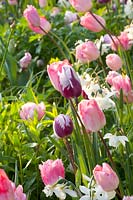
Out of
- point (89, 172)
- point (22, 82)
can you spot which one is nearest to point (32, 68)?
point (22, 82)

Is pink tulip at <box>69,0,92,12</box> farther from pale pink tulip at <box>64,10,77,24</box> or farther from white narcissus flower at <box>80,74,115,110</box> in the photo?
pale pink tulip at <box>64,10,77,24</box>

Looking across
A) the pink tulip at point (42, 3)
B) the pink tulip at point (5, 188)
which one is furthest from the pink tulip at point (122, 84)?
the pink tulip at point (42, 3)

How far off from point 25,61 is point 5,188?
1623 mm

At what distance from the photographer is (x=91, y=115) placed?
1.37 m

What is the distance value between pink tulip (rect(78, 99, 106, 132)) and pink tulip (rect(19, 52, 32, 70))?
1391mm

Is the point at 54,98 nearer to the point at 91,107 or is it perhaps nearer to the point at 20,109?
the point at 20,109

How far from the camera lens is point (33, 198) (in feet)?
5.86

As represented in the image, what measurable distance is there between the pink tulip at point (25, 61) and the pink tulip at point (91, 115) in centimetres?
139

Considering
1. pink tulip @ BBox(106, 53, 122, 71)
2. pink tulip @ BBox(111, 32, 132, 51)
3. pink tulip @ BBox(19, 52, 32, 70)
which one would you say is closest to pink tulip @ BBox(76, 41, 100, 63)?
pink tulip @ BBox(106, 53, 122, 71)

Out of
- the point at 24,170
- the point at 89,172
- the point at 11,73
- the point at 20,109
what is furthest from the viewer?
the point at 11,73

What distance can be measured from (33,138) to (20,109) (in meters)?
0.24

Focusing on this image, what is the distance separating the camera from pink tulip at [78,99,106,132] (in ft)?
4.49

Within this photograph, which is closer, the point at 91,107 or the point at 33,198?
the point at 91,107

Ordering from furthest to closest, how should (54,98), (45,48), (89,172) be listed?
1. (45,48)
2. (54,98)
3. (89,172)
